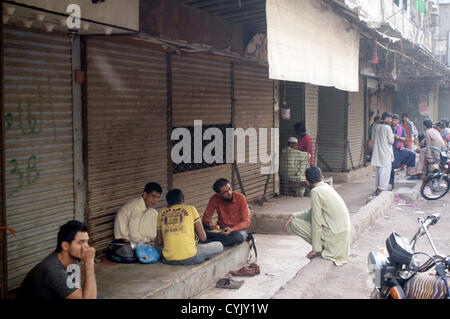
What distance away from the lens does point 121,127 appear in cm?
674

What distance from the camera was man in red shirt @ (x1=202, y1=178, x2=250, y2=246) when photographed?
22.9 feet

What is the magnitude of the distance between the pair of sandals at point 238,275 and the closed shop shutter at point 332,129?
868cm

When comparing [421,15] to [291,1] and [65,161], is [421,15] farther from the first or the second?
[65,161]

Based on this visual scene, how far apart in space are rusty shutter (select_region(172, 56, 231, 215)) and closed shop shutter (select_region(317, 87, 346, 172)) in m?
6.45

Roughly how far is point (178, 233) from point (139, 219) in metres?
0.81

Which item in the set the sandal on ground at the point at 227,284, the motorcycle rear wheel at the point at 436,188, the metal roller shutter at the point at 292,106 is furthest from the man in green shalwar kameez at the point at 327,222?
the metal roller shutter at the point at 292,106

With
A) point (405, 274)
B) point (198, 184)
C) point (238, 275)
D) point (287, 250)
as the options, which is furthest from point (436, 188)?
point (405, 274)

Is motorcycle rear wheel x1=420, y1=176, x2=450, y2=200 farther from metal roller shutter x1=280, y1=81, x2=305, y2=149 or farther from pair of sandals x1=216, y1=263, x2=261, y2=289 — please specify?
pair of sandals x1=216, y1=263, x2=261, y2=289

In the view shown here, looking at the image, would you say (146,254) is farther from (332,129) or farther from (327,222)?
(332,129)

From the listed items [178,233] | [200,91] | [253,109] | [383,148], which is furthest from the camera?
[383,148]

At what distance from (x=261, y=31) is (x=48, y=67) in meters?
4.89

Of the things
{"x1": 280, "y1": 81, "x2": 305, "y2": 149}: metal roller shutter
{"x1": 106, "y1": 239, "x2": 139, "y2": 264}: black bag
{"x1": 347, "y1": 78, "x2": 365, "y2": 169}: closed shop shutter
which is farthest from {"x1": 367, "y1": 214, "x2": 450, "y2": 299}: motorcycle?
{"x1": 347, "y1": 78, "x2": 365, "y2": 169}: closed shop shutter

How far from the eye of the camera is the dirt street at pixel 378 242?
573 cm
